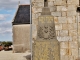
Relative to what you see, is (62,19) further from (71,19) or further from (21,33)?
(21,33)

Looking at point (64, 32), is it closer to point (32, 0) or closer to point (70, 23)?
point (70, 23)

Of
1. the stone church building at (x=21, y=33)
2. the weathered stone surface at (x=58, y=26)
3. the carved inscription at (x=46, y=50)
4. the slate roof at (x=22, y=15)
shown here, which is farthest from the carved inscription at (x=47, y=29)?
the slate roof at (x=22, y=15)

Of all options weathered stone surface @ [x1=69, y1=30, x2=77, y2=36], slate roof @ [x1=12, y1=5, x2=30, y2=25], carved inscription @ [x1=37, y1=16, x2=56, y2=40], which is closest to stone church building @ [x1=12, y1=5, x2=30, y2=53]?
slate roof @ [x1=12, y1=5, x2=30, y2=25]

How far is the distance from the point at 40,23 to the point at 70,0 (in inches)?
134

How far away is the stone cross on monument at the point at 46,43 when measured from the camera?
15.0 ft

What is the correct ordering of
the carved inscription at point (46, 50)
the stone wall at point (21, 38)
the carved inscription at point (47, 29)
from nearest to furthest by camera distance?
the carved inscription at point (46, 50) → the carved inscription at point (47, 29) → the stone wall at point (21, 38)

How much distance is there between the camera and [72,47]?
788 centimetres

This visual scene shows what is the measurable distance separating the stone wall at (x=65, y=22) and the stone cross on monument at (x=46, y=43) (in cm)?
311

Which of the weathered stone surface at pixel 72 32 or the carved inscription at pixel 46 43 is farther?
the weathered stone surface at pixel 72 32

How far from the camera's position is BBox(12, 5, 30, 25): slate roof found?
922 inches

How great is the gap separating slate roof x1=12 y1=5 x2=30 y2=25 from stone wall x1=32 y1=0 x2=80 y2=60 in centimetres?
1537

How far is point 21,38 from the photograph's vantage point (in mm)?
23047

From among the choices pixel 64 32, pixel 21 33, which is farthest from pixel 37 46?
pixel 21 33

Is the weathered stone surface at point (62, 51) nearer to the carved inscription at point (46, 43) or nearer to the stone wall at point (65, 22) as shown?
the stone wall at point (65, 22)
